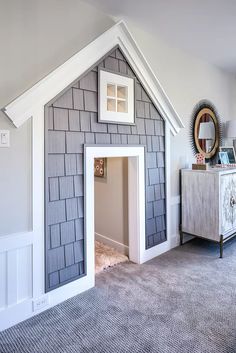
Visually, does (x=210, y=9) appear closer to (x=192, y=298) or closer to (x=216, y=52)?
(x=216, y=52)

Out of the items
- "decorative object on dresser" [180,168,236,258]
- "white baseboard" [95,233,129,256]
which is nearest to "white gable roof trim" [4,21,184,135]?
"decorative object on dresser" [180,168,236,258]

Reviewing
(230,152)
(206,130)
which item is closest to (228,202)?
(206,130)

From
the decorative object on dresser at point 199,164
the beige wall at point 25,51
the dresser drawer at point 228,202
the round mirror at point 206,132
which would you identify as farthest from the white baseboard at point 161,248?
the beige wall at point 25,51

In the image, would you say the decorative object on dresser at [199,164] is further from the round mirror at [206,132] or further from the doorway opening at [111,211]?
the doorway opening at [111,211]

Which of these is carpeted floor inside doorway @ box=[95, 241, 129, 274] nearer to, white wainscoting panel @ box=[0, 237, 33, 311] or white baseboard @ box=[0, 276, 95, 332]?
white baseboard @ box=[0, 276, 95, 332]

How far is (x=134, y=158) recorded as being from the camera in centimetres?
276

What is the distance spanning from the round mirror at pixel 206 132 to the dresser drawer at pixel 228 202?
66 centimetres

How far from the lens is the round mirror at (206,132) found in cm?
347

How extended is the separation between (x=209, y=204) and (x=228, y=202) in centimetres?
26

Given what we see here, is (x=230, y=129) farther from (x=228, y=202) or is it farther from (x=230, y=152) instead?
(x=228, y=202)

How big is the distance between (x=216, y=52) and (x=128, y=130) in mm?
1839

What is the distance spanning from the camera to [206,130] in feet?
11.4

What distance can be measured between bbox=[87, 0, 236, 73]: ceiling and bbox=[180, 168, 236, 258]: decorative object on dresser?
154 centimetres

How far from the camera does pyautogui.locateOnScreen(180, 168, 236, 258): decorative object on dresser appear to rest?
2936 millimetres
